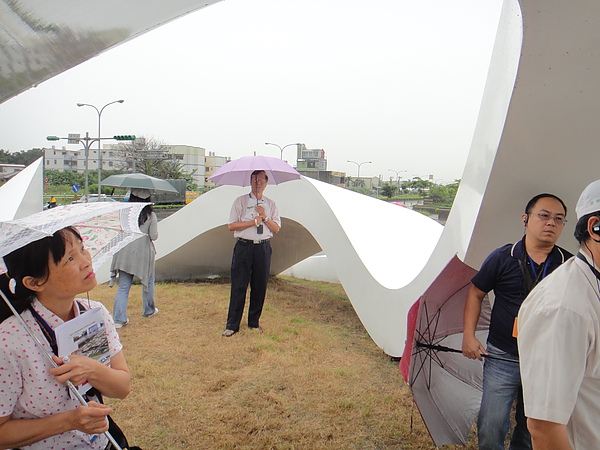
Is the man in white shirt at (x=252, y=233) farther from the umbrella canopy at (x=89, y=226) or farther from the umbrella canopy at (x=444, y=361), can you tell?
the umbrella canopy at (x=89, y=226)

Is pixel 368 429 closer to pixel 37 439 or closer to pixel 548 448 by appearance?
pixel 548 448

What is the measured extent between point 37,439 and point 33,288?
0.44 m

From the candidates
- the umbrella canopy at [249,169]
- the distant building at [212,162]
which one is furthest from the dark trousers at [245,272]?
the distant building at [212,162]

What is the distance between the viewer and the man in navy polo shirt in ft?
7.08

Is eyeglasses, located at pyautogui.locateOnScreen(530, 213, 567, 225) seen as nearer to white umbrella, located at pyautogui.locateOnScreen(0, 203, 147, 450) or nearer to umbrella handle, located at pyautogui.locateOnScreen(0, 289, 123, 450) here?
white umbrella, located at pyautogui.locateOnScreen(0, 203, 147, 450)

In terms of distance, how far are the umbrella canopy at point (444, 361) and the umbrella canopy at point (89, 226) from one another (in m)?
1.71

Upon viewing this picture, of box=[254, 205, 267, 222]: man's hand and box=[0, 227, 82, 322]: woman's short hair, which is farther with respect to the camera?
box=[254, 205, 267, 222]: man's hand

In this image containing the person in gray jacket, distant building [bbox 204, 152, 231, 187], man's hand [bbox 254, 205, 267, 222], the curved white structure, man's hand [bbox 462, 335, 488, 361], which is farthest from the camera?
distant building [bbox 204, 152, 231, 187]

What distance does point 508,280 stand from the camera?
2.23 m

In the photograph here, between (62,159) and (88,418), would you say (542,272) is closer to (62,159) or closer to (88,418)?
(88,418)

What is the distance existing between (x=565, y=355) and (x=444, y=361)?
1.89 meters

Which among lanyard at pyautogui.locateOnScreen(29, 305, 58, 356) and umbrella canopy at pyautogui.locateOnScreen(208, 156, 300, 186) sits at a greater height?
umbrella canopy at pyautogui.locateOnScreen(208, 156, 300, 186)

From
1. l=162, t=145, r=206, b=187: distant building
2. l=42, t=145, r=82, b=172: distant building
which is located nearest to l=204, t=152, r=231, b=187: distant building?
l=162, t=145, r=206, b=187: distant building

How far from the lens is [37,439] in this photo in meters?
1.34
